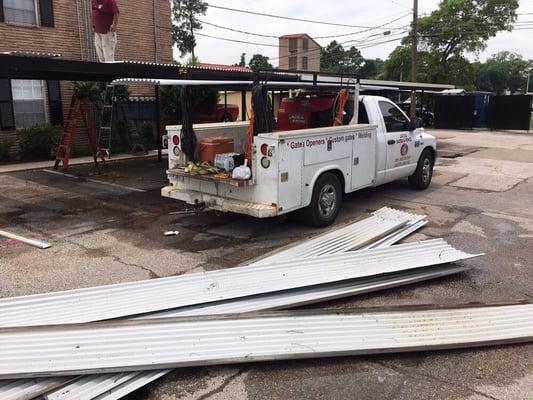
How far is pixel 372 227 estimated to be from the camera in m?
6.72

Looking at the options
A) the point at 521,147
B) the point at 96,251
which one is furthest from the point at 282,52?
the point at 96,251

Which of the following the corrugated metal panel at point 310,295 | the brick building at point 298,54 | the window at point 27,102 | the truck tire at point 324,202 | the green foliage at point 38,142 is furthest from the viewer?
the brick building at point 298,54

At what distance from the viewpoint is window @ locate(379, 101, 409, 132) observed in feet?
28.0

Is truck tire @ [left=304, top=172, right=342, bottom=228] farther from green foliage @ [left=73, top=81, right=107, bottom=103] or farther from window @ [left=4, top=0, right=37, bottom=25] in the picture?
window @ [left=4, top=0, right=37, bottom=25]

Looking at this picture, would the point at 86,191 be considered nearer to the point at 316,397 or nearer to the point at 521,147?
the point at 316,397

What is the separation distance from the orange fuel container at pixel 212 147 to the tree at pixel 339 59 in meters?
80.5

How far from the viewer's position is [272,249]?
20.8 feet

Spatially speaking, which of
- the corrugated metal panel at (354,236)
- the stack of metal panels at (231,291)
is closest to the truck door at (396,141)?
the corrugated metal panel at (354,236)

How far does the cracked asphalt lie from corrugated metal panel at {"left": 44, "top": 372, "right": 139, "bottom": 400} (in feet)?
0.58

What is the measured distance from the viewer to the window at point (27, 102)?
46.6ft

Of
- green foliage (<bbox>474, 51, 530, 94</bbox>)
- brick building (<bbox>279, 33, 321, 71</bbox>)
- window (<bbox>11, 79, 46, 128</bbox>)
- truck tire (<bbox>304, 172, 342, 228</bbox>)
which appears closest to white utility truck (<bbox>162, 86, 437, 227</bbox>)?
truck tire (<bbox>304, 172, 342, 228</bbox>)

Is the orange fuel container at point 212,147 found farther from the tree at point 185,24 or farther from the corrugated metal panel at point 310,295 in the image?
the tree at point 185,24

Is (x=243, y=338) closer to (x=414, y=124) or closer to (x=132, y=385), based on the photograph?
(x=132, y=385)

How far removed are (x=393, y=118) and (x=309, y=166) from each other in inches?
113
